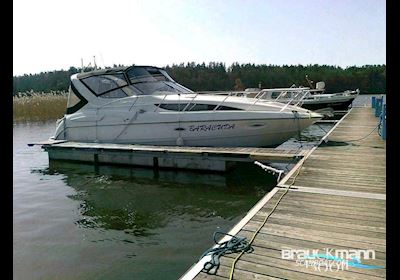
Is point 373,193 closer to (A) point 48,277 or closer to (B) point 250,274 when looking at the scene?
(B) point 250,274

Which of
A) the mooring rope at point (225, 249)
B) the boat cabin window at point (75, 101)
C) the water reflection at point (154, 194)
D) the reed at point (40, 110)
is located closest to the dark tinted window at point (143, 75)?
the boat cabin window at point (75, 101)

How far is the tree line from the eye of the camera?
174ft

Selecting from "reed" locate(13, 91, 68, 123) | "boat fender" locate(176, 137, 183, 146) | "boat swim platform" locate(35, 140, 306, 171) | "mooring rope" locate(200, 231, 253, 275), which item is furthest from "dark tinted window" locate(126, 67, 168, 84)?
"reed" locate(13, 91, 68, 123)

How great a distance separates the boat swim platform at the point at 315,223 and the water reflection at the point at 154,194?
5.66 ft

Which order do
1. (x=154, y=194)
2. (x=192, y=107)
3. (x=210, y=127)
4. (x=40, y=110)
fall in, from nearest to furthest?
(x=154, y=194) → (x=210, y=127) → (x=192, y=107) → (x=40, y=110)

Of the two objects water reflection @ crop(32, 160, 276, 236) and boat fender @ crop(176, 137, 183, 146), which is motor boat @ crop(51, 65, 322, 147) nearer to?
boat fender @ crop(176, 137, 183, 146)

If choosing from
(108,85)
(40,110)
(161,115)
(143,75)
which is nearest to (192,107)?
(161,115)

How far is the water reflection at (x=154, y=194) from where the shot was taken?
21.4 ft

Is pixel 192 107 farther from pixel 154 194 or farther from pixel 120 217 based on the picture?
pixel 120 217

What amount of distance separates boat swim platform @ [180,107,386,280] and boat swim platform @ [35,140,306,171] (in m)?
1.59

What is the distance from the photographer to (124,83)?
11812 mm

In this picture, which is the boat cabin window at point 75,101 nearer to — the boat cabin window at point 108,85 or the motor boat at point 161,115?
the motor boat at point 161,115

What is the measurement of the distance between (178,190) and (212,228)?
2.40 meters

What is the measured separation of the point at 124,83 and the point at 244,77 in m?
45.4
